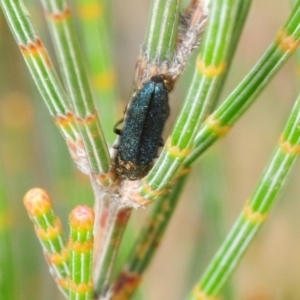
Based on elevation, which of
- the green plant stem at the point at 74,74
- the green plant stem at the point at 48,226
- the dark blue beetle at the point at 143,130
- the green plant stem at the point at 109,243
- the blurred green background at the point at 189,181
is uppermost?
the green plant stem at the point at 74,74

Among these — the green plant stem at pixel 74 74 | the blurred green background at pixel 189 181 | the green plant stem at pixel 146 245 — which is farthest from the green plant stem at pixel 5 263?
the green plant stem at pixel 74 74

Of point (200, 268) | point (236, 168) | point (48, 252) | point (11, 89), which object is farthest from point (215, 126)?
point (236, 168)

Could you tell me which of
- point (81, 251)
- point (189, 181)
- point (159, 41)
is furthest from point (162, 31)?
point (189, 181)

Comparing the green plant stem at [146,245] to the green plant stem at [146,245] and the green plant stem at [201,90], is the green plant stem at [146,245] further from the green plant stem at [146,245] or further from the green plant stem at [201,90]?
the green plant stem at [201,90]

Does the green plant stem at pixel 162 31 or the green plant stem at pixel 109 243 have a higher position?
the green plant stem at pixel 162 31

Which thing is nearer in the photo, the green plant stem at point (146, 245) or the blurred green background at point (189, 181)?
the green plant stem at point (146, 245)

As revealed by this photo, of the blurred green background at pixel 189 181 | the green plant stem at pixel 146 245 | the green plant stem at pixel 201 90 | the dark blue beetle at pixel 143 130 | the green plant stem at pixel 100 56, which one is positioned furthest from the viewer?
the blurred green background at pixel 189 181
